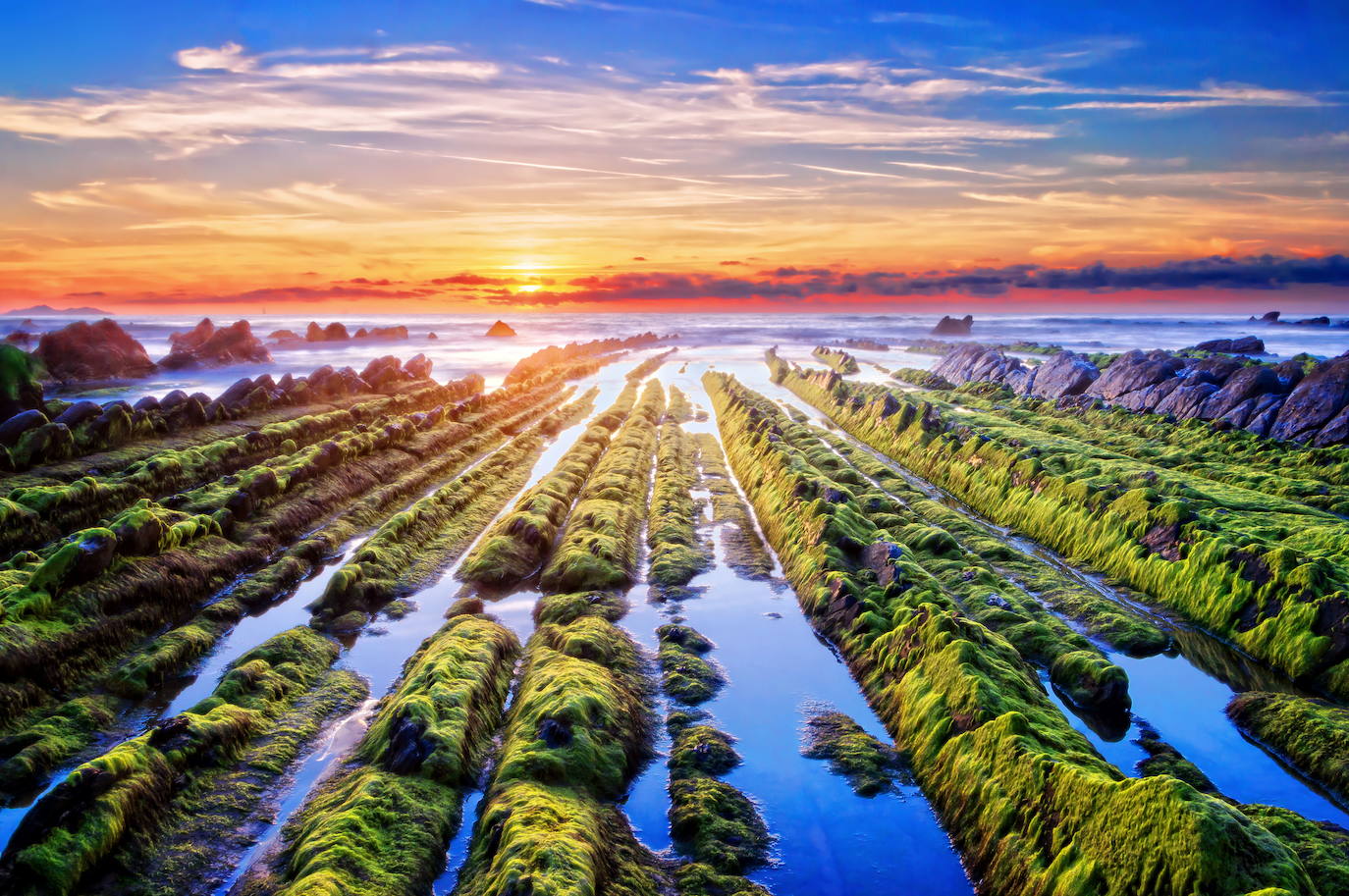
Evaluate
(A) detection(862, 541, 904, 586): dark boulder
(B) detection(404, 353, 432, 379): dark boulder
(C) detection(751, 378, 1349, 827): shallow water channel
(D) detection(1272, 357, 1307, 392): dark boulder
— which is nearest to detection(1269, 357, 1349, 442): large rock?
(D) detection(1272, 357, 1307, 392): dark boulder

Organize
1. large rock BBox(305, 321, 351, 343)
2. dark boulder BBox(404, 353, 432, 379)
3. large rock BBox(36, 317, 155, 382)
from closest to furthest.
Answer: large rock BBox(36, 317, 155, 382), dark boulder BBox(404, 353, 432, 379), large rock BBox(305, 321, 351, 343)

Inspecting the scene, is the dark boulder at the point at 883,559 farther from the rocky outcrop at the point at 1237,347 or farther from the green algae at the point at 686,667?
the rocky outcrop at the point at 1237,347

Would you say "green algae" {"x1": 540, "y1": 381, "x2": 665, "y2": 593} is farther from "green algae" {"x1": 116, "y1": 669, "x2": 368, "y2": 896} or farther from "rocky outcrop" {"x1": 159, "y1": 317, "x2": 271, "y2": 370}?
"rocky outcrop" {"x1": 159, "y1": 317, "x2": 271, "y2": 370}

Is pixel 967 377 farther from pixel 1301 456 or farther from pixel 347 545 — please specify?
pixel 347 545

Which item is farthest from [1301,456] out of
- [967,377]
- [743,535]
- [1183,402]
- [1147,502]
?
[967,377]

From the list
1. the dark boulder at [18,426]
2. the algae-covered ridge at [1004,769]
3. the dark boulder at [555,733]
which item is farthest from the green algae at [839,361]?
the dark boulder at [555,733]

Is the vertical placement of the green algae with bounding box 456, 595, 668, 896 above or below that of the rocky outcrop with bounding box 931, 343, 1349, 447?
below

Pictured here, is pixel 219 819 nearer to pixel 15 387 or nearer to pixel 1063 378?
pixel 15 387

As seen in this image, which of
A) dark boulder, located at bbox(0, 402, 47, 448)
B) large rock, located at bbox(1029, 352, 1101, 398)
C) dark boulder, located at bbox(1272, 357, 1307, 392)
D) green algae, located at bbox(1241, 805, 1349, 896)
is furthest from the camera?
large rock, located at bbox(1029, 352, 1101, 398)
